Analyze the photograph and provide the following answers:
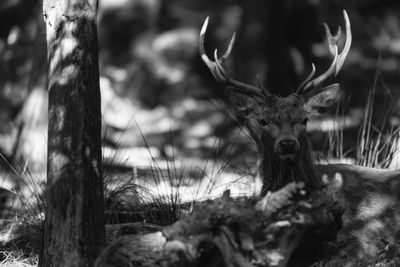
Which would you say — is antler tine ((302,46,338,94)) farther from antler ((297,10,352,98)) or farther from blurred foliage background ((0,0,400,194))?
blurred foliage background ((0,0,400,194))

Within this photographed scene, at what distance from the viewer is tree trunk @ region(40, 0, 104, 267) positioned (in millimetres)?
5887

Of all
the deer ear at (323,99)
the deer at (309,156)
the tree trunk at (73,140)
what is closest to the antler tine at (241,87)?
the deer at (309,156)

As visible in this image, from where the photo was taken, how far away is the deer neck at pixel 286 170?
714 cm

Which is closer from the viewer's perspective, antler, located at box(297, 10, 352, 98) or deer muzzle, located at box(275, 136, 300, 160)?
deer muzzle, located at box(275, 136, 300, 160)

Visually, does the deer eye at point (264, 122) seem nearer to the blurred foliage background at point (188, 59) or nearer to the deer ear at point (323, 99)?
the deer ear at point (323, 99)

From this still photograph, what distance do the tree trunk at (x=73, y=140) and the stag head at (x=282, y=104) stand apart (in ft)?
4.76

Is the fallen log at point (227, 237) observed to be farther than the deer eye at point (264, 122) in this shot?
No

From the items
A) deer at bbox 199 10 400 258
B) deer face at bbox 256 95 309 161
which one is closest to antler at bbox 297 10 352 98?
deer at bbox 199 10 400 258

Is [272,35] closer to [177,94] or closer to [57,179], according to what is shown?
[177,94]

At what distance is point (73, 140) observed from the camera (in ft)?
19.7

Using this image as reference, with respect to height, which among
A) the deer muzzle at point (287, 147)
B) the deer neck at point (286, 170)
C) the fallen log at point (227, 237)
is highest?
the deer muzzle at point (287, 147)

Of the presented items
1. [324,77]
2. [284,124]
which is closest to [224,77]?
[284,124]

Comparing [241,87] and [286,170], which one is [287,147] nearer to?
[286,170]

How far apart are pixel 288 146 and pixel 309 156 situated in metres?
0.44
